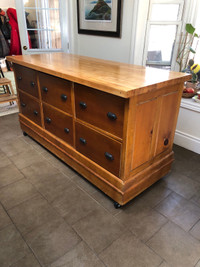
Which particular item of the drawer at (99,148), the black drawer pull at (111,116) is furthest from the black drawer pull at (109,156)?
the black drawer pull at (111,116)

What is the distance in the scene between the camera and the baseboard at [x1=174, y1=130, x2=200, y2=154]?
2.37 metres

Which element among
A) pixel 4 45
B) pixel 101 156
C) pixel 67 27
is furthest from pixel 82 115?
pixel 4 45

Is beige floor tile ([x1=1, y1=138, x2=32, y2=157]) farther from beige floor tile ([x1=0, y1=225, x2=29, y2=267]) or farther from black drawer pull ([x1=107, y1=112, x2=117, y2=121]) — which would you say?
black drawer pull ([x1=107, y1=112, x2=117, y2=121])

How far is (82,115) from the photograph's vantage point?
1.69 m

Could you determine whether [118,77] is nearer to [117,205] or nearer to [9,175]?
[117,205]

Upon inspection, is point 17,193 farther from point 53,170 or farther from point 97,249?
point 97,249

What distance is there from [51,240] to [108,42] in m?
2.63

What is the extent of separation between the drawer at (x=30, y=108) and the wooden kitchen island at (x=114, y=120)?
7.4 inches

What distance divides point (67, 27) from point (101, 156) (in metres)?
2.71

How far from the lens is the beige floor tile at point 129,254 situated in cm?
126

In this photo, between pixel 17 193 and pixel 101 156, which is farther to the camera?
pixel 17 193

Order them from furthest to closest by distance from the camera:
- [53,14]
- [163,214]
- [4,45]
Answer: [4,45], [53,14], [163,214]

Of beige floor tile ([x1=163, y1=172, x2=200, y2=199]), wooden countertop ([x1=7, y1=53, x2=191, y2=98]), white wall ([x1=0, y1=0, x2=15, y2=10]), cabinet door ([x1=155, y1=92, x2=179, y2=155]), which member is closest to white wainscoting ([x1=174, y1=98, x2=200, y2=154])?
beige floor tile ([x1=163, y1=172, x2=200, y2=199])

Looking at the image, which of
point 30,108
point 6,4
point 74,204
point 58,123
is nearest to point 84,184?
point 74,204
